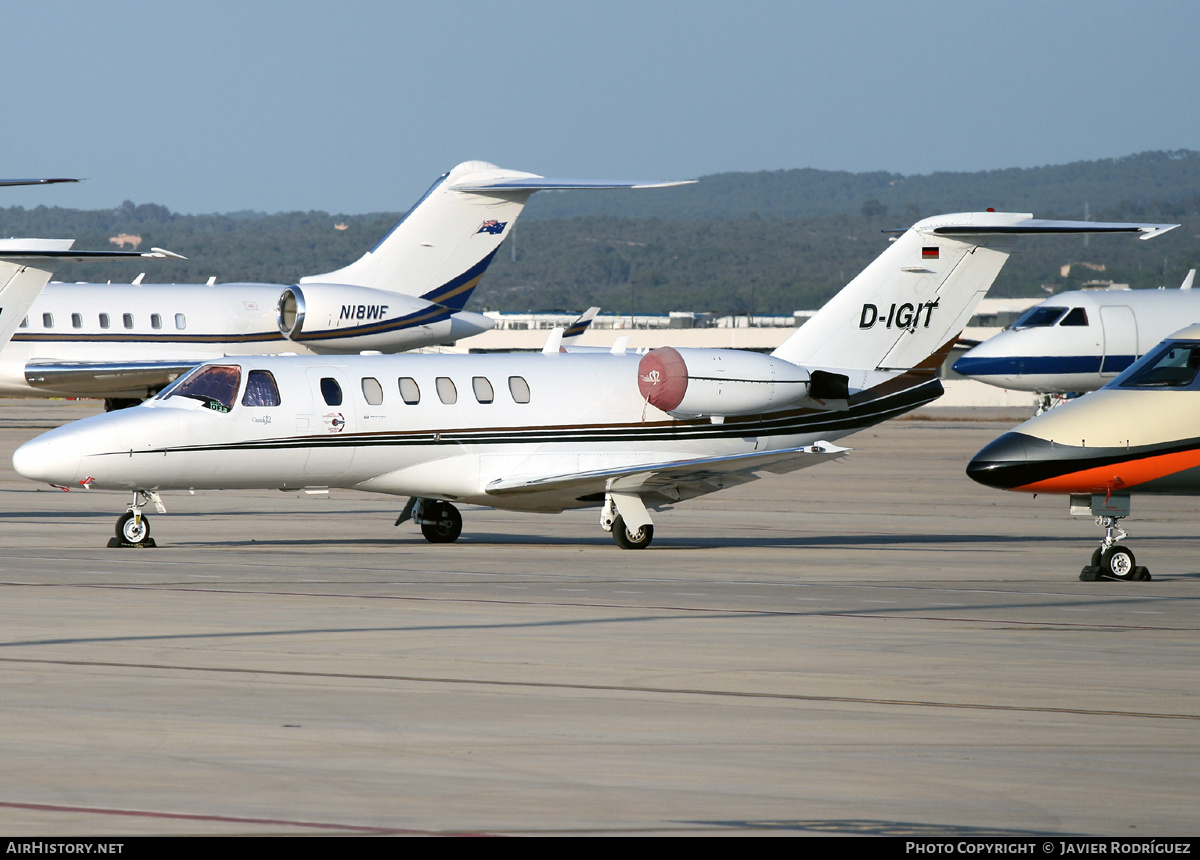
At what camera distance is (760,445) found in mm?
22672

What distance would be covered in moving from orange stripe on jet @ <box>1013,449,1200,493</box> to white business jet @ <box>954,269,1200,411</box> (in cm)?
2675

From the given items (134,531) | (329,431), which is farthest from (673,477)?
(134,531)

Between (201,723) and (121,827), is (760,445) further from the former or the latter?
(121,827)

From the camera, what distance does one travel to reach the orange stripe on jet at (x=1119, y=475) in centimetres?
1672

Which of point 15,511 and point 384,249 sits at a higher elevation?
point 384,249

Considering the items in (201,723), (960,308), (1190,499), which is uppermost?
(960,308)

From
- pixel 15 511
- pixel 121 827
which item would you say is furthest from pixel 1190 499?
pixel 121 827

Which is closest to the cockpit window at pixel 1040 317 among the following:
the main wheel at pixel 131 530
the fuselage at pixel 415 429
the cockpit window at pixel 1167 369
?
the fuselage at pixel 415 429

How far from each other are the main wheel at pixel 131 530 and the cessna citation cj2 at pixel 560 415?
0.02m

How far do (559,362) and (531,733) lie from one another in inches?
541

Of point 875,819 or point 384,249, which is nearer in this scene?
point 875,819

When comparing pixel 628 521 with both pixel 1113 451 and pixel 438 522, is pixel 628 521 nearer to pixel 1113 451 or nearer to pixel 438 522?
pixel 438 522

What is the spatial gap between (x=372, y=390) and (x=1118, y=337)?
27.7m

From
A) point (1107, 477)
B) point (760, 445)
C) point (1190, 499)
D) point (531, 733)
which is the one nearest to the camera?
point (531, 733)
